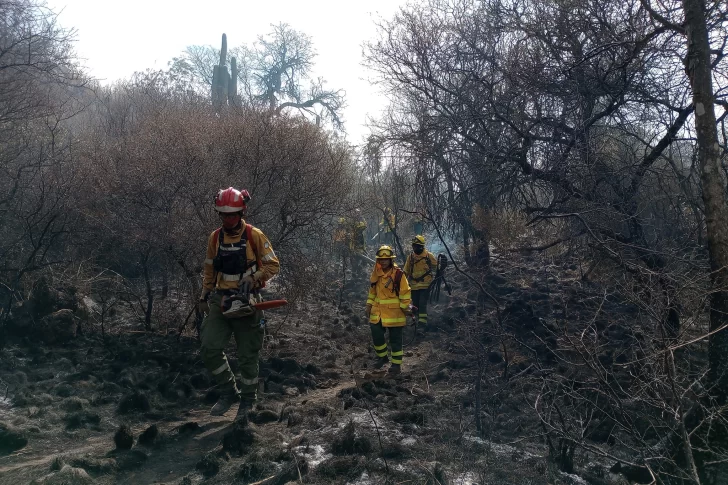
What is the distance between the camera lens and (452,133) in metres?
8.86

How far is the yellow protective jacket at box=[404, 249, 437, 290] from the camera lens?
10.2m

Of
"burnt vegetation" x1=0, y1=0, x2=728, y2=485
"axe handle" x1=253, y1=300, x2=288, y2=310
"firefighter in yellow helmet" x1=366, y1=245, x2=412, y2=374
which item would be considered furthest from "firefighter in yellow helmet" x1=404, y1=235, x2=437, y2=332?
"axe handle" x1=253, y1=300, x2=288, y2=310

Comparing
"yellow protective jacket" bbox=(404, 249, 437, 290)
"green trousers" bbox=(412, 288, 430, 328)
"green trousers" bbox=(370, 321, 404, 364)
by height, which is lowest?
"green trousers" bbox=(370, 321, 404, 364)

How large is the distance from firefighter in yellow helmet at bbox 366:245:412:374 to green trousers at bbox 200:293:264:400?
2.36m

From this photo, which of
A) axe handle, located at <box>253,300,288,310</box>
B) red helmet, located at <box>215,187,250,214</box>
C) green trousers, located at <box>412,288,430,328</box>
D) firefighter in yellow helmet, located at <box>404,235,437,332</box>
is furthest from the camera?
green trousers, located at <box>412,288,430,328</box>

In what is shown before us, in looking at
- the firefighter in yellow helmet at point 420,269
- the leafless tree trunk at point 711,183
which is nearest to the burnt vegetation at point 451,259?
the leafless tree trunk at point 711,183

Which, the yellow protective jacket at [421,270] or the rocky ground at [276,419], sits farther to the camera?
the yellow protective jacket at [421,270]

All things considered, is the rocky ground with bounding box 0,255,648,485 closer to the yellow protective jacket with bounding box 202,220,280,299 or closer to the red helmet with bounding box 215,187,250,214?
the yellow protective jacket with bounding box 202,220,280,299

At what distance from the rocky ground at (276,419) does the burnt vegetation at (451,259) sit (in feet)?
0.10

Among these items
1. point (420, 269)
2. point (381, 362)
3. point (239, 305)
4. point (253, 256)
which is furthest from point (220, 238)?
point (420, 269)

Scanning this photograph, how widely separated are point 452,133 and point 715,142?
15.2ft

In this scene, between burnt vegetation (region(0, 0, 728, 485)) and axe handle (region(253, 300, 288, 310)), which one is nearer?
burnt vegetation (region(0, 0, 728, 485))

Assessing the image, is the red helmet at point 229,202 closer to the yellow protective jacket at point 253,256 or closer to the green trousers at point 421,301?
the yellow protective jacket at point 253,256

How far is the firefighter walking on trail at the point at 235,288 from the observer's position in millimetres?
5355
